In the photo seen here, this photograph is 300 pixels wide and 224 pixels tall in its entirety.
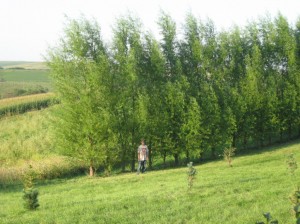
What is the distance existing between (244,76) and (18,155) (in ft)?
63.7

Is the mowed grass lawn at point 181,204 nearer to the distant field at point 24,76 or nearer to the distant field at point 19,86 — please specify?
the distant field at point 19,86

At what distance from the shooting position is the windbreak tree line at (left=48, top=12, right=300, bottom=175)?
960 inches

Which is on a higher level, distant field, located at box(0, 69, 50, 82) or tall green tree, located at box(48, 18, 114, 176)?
distant field, located at box(0, 69, 50, 82)

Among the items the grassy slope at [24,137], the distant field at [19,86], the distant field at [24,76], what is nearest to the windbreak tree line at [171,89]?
the grassy slope at [24,137]

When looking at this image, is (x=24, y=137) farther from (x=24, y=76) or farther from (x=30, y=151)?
(x=24, y=76)

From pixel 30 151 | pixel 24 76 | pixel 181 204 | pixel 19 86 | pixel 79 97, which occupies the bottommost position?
pixel 181 204

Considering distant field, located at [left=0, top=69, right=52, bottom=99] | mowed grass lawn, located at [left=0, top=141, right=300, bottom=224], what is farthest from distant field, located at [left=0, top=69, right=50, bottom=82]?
mowed grass lawn, located at [left=0, top=141, right=300, bottom=224]

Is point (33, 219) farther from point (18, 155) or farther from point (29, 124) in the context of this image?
point (29, 124)

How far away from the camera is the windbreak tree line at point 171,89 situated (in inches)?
960

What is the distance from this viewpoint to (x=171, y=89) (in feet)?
87.7

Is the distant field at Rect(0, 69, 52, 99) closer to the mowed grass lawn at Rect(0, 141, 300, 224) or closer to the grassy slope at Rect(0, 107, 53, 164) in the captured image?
the grassy slope at Rect(0, 107, 53, 164)

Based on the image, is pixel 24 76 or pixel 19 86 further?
pixel 24 76

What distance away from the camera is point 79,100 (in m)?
24.4

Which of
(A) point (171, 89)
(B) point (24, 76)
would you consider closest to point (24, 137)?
(A) point (171, 89)
